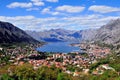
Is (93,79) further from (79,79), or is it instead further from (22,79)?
(22,79)

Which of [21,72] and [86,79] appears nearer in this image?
[21,72]

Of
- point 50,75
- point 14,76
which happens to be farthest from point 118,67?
point 14,76

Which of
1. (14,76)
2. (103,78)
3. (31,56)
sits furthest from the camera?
(31,56)

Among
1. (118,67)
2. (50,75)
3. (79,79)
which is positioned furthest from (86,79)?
(118,67)

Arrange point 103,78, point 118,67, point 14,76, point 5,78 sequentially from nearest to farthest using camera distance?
1. point 5,78
2. point 14,76
3. point 103,78
4. point 118,67

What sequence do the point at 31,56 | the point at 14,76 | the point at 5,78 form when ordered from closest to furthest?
the point at 5,78 < the point at 14,76 < the point at 31,56

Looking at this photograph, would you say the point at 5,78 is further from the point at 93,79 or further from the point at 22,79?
the point at 93,79

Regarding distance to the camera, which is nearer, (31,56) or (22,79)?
(22,79)

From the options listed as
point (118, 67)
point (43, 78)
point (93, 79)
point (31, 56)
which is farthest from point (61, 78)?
point (31, 56)

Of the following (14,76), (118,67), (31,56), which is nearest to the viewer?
(14,76)
